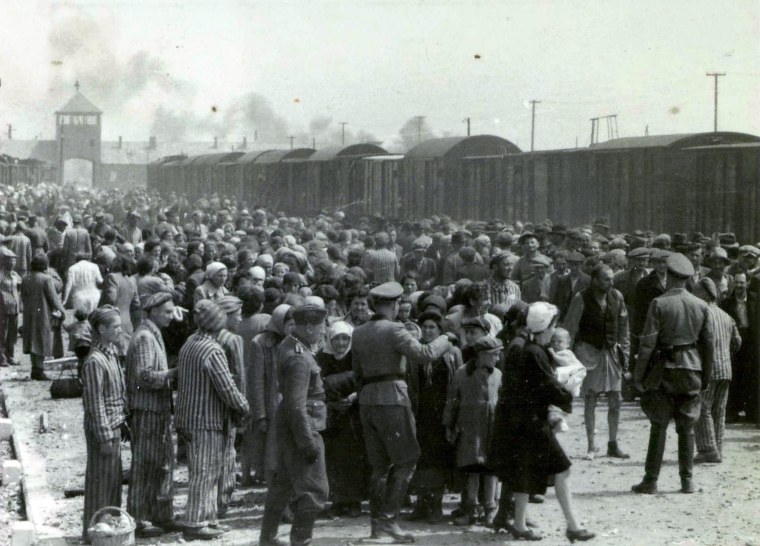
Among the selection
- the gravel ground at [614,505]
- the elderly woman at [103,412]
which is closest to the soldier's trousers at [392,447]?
the gravel ground at [614,505]

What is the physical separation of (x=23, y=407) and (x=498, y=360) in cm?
703

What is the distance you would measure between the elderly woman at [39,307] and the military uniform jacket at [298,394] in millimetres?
8370

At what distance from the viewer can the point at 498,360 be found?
8180mm

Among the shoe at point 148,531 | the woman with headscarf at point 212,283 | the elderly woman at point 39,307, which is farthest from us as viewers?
the elderly woman at point 39,307

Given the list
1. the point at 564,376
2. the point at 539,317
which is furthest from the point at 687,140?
the point at 539,317

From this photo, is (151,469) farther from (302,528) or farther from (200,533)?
(302,528)

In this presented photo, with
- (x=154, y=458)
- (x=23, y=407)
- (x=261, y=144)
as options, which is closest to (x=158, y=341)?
(x=154, y=458)

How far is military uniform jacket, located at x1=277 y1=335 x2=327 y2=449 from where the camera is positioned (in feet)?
21.6

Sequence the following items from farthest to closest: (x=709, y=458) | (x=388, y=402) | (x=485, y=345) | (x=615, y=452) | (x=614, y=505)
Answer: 1. (x=615, y=452)
2. (x=709, y=458)
3. (x=614, y=505)
4. (x=485, y=345)
5. (x=388, y=402)

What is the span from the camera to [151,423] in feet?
24.2

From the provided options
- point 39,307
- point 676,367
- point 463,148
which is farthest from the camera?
point 463,148

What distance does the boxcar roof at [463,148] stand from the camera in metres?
30.1

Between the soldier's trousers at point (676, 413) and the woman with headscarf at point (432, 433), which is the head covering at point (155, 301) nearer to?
the woman with headscarf at point (432, 433)

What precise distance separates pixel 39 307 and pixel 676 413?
922cm
